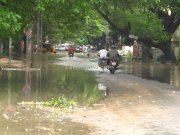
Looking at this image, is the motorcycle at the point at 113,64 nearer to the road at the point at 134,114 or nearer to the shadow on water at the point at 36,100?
the shadow on water at the point at 36,100

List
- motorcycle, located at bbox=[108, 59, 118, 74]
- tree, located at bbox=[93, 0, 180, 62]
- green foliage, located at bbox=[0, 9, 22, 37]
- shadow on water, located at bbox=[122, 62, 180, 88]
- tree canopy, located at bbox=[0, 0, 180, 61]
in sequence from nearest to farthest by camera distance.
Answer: green foliage, located at bbox=[0, 9, 22, 37] → tree canopy, located at bbox=[0, 0, 180, 61] → shadow on water, located at bbox=[122, 62, 180, 88] → motorcycle, located at bbox=[108, 59, 118, 74] → tree, located at bbox=[93, 0, 180, 62]

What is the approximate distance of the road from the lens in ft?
37.1

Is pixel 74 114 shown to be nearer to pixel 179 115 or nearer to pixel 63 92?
pixel 179 115

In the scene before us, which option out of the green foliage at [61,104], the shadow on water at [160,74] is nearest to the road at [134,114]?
the green foliage at [61,104]

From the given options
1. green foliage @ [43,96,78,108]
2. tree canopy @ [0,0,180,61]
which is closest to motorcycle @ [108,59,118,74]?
tree canopy @ [0,0,180,61]

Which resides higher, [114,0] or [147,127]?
[114,0]

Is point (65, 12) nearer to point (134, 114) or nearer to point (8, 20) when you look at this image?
point (8, 20)

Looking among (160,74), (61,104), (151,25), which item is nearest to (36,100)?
(61,104)

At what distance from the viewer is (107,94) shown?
62.9ft

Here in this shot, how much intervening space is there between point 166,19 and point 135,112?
3520 cm

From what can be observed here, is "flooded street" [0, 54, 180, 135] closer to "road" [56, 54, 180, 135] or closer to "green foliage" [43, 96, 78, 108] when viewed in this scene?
"road" [56, 54, 180, 135]

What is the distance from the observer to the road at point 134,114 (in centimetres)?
1130

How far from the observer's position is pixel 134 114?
45.4 ft

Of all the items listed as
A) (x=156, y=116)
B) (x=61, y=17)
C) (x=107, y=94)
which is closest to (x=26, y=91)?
(x=107, y=94)
